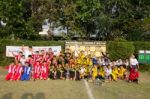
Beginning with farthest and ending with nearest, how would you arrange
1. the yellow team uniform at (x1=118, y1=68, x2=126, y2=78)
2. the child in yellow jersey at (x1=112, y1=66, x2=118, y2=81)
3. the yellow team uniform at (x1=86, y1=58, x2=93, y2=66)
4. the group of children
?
the yellow team uniform at (x1=86, y1=58, x2=93, y2=66) < the yellow team uniform at (x1=118, y1=68, x2=126, y2=78) < the child in yellow jersey at (x1=112, y1=66, x2=118, y2=81) < the group of children

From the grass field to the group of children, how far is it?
95cm

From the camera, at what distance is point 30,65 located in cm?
2308

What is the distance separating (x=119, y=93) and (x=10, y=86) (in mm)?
5292

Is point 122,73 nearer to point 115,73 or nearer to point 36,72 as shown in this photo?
point 115,73

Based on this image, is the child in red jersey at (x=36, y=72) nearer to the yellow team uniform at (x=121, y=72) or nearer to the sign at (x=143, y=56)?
the yellow team uniform at (x=121, y=72)

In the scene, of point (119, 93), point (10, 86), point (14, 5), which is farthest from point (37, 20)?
point (119, 93)

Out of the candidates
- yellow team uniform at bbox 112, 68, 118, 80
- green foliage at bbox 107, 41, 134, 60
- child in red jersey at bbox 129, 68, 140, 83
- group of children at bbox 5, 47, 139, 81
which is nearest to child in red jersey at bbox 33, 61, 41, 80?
group of children at bbox 5, 47, 139, 81

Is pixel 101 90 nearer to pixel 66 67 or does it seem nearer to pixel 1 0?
pixel 66 67

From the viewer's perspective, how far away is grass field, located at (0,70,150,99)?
1670cm

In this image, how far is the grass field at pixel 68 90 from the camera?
16.7m

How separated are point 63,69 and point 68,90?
4.43 meters

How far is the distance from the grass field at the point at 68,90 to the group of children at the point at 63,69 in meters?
0.95

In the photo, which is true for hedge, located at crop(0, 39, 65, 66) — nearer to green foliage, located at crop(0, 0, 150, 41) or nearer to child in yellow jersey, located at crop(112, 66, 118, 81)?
green foliage, located at crop(0, 0, 150, 41)

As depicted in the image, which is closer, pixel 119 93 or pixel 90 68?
pixel 119 93
